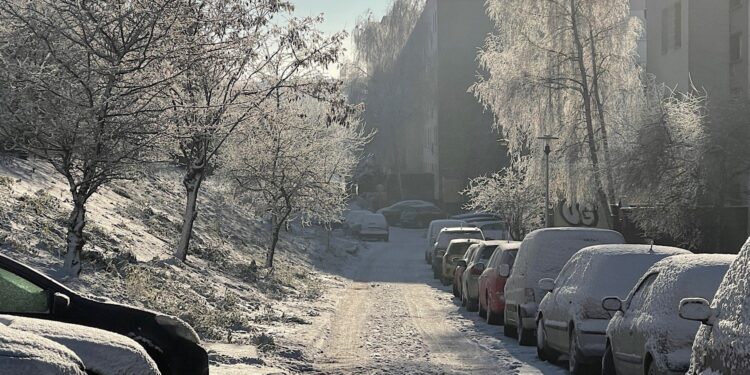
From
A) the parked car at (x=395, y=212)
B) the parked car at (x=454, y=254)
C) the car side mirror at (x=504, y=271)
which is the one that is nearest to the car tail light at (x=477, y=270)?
the car side mirror at (x=504, y=271)

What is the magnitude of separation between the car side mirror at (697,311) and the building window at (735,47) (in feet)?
111

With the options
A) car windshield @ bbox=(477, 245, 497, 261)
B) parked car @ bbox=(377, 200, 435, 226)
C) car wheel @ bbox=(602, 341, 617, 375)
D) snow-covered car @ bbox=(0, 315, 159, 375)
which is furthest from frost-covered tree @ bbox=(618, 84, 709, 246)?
parked car @ bbox=(377, 200, 435, 226)

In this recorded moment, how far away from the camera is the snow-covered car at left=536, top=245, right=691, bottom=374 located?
39.1ft

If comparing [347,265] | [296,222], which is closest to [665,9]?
[347,265]

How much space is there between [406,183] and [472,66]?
43.3 feet

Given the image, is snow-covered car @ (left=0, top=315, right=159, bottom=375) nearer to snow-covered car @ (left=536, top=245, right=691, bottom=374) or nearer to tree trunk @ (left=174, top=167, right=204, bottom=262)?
snow-covered car @ (left=536, top=245, right=691, bottom=374)

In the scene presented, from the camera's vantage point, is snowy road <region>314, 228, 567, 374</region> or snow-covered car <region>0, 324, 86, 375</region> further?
snowy road <region>314, 228, 567, 374</region>

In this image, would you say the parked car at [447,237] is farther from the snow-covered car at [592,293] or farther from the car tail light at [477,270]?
the snow-covered car at [592,293]

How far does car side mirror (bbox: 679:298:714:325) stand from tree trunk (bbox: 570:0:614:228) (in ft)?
81.3

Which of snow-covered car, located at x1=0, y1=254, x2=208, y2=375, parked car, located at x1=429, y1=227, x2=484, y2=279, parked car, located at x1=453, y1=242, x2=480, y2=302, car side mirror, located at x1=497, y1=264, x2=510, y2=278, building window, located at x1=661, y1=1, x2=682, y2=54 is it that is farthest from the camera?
building window, located at x1=661, y1=1, x2=682, y2=54

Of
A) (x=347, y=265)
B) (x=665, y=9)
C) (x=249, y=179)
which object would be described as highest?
(x=665, y=9)

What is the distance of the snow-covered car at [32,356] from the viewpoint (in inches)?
195

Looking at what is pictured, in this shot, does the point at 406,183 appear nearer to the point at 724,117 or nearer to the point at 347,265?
the point at 347,265

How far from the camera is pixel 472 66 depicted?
74.4 metres
